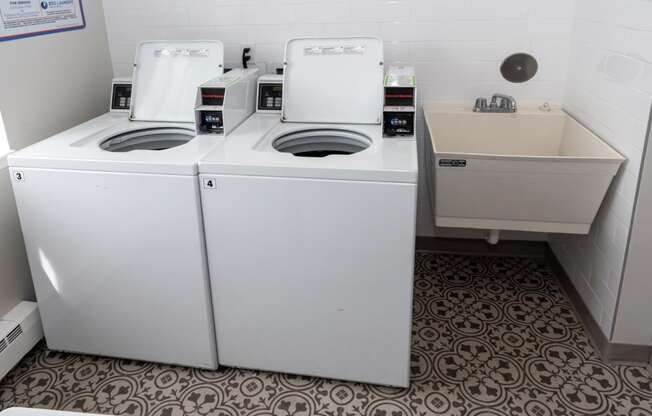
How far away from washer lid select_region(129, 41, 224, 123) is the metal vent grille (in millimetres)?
1090

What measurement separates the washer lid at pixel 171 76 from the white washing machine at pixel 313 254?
1.83 feet

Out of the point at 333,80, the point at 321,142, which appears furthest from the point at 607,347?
the point at 333,80

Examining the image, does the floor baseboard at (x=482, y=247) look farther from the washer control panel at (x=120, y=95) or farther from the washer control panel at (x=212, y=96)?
the washer control panel at (x=120, y=95)

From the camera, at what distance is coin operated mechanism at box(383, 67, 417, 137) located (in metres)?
2.17

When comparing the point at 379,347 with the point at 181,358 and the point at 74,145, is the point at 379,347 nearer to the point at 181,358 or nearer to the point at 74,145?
the point at 181,358

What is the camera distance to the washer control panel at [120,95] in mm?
2732

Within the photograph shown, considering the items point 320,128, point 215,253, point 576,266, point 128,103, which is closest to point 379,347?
point 215,253

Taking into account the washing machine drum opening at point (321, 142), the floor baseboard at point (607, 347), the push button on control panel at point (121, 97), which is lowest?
the floor baseboard at point (607, 347)

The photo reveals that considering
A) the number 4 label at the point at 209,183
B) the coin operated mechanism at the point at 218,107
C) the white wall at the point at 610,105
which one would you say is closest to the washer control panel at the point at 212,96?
the coin operated mechanism at the point at 218,107

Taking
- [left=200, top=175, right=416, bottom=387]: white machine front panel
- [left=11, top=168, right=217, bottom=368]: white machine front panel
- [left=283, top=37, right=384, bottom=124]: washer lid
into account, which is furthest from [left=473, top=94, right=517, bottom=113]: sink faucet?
[left=11, top=168, right=217, bottom=368]: white machine front panel

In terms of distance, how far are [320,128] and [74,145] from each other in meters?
1.05

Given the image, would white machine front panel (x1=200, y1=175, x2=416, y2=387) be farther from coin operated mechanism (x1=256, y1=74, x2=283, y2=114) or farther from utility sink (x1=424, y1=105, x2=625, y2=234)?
coin operated mechanism (x1=256, y1=74, x2=283, y2=114)

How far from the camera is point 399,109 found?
217 cm

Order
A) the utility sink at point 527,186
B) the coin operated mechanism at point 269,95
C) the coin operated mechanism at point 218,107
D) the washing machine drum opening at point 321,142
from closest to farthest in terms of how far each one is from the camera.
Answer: the utility sink at point 527,186, the coin operated mechanism at point 218,107, the washing machine drum opening at point 321,142, the coin operated mechanism at point 269,95
